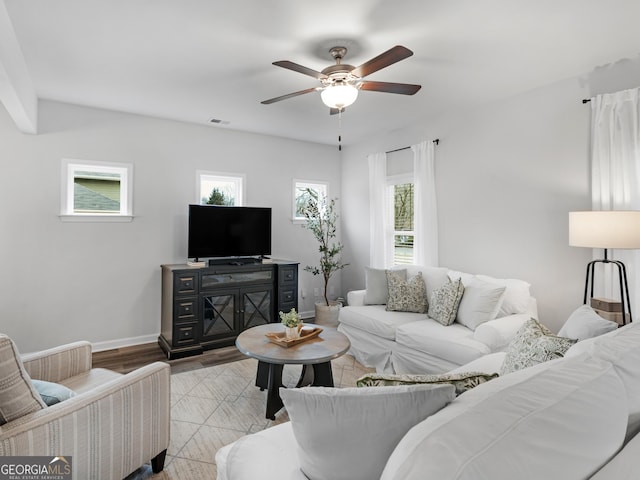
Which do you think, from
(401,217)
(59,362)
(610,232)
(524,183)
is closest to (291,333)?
(59,362)

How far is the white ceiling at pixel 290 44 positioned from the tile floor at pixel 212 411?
2.61 m

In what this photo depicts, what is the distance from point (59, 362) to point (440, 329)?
9.10 ft

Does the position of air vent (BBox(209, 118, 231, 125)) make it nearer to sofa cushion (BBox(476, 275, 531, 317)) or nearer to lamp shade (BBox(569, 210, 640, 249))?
sofa cushion (BBox(476, 275, 531, 317))

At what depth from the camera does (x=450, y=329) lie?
3059mm

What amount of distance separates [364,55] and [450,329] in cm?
235

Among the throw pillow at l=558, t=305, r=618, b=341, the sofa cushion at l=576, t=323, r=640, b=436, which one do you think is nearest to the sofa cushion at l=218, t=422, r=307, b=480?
the sofa cushion at l=576, t=323, r=640, b=436

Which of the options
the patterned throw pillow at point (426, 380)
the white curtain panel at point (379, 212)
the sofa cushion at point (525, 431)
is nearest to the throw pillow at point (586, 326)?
the sofa cushion at point (525, 431)

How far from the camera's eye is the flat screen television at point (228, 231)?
4.20 meters

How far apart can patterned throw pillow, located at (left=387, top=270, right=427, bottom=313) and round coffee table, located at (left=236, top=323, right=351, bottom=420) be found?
3.28 feet

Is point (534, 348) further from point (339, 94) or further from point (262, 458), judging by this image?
point (339, 94)

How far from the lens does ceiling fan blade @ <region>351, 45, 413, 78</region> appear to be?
2.05 m

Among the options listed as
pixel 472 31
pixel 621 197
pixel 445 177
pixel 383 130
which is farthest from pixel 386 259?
pixel 472 31

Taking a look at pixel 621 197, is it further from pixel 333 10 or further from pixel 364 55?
pixel 333 10

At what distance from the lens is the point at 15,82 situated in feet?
8.41
